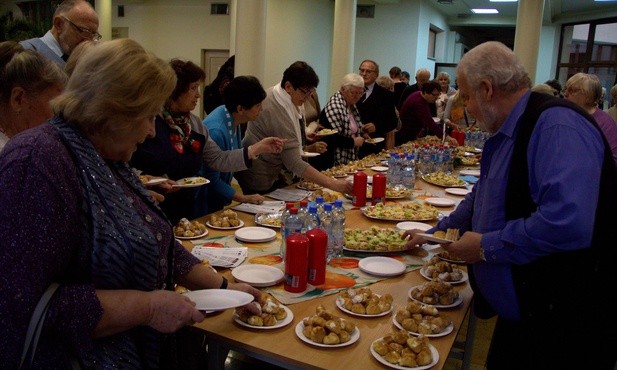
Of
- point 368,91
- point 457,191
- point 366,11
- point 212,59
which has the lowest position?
point 457,191

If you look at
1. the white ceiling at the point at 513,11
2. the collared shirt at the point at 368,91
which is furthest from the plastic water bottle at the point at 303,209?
the white ceiling at the point at 513,11

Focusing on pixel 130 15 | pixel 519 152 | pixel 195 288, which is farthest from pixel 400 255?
pixel 130 15

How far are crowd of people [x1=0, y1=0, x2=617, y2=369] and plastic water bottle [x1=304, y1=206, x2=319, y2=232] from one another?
1.36ft

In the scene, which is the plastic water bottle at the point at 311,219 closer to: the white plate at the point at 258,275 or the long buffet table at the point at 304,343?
the white plate at the point at 258,275

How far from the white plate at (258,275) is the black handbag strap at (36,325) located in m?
0.80

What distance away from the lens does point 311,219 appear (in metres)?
2.07

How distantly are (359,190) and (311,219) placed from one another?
89 cm

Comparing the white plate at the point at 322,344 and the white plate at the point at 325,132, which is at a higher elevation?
the white plate at the point at 325,132

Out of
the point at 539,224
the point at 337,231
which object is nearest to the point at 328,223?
the point at 337,231

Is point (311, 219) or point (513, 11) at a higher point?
point (513, 11)

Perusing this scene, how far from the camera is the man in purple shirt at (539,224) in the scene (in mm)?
1479

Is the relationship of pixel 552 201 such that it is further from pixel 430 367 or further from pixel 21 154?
pixel 21 154

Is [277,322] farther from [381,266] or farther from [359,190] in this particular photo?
[359,190]

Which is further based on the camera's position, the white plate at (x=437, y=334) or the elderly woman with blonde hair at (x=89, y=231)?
the white plate at (x=437, y=334)
